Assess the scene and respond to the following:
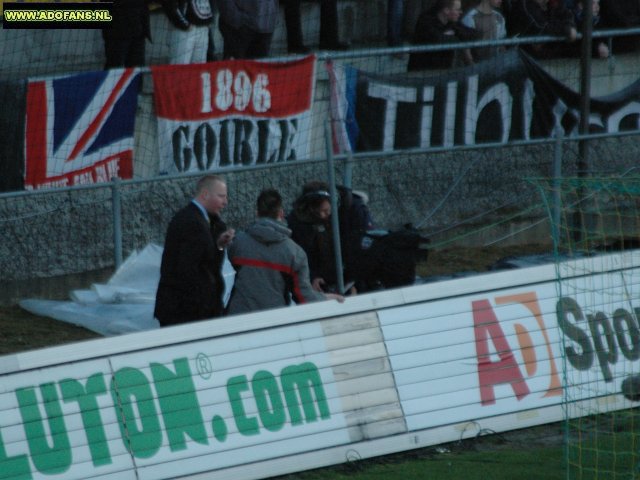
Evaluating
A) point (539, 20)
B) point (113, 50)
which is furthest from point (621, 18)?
point (113, 50)

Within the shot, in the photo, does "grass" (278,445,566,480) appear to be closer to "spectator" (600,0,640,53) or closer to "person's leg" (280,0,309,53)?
"person's leg" (280,0,309,53)

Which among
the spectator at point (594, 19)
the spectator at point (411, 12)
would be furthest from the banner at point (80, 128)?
the spectator at point (594, 19)

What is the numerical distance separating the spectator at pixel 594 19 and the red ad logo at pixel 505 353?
278 inches

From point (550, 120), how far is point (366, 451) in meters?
7.22

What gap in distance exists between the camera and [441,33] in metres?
14.1

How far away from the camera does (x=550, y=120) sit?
14.0 metres

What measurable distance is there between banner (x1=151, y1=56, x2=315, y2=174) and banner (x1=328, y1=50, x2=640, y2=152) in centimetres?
46

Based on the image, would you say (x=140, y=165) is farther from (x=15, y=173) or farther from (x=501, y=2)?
(x=501, y=2)

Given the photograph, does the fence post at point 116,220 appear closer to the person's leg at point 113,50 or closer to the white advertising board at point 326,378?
the person's leg at point 113,50

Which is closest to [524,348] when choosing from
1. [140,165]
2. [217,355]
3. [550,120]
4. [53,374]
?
[217,355]

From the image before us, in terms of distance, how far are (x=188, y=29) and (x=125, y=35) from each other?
94cm

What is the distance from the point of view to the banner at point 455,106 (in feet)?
42.5

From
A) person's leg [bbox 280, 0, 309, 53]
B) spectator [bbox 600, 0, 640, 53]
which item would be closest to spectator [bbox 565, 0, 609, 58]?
spectator [bbox 600, 0, 640, 53]

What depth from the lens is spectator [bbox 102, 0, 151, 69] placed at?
1211 centimetres
